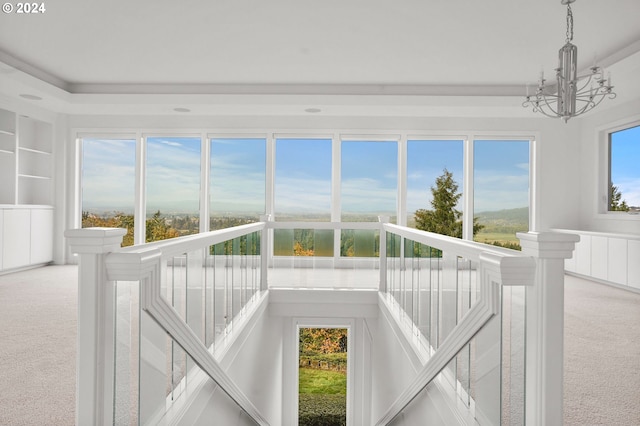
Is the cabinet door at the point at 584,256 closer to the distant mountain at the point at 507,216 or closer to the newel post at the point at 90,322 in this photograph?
the distant mountain at the point at 507,216

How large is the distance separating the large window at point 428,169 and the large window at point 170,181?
142 inches

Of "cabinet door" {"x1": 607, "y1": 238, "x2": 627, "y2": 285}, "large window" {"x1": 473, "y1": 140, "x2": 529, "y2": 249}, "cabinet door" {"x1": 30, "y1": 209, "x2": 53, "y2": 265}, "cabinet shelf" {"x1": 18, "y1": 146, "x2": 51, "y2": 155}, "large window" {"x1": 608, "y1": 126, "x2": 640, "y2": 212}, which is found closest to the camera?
"cabinet door" {"x1": 607, "y1": 238, "x2": 627, "y2": 285}

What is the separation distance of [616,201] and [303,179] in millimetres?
4774

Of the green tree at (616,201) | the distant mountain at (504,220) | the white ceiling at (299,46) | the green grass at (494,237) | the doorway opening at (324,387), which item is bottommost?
the doorway opening at (324,387)

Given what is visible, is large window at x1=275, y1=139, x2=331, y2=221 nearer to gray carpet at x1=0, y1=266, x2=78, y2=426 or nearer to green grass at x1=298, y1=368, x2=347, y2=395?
green grass at x1=298, y1=368, x2=347, y2=395

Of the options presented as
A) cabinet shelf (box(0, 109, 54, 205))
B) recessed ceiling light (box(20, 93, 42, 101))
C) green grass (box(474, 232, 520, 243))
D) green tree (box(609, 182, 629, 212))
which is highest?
recessed ceiling light (box(20, 93, 42, 101))

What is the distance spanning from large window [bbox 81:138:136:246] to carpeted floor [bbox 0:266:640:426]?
85.6 inches

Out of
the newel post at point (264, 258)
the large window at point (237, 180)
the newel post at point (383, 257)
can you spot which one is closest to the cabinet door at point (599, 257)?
the newel post at point (383, 257)

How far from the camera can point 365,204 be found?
6.88 m

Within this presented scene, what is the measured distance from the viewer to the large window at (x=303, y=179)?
6855 mm

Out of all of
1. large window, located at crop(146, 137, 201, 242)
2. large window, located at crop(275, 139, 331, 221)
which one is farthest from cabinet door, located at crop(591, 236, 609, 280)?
large window, located at crop(146, 137, 201, 242)

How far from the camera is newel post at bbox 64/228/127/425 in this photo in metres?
1.05

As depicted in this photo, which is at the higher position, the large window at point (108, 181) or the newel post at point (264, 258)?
the large window at point (108, 181)

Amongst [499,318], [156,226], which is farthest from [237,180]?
[499,318]
